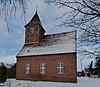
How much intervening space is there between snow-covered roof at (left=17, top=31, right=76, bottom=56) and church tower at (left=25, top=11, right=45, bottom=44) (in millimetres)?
854

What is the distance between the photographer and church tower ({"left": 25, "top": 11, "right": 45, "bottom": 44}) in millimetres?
33750

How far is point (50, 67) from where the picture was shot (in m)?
29.3

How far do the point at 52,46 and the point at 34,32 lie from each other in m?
5.07

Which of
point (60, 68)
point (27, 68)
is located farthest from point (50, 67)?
point (27, 68)

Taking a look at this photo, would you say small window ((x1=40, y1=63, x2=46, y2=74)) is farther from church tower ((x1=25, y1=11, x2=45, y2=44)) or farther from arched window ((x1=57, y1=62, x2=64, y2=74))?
church tower ((x1=25, y1=11, x2=45, y2=44))

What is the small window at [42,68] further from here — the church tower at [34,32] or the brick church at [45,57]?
the church tower at [34,32]

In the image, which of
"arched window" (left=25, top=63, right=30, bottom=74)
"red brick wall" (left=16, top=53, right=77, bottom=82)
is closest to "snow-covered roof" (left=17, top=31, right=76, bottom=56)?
"red brick wall" (left=16, top=53, right=77, bottom=82)

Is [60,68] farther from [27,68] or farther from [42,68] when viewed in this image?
[27,68]

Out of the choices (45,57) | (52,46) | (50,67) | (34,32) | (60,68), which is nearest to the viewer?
(60,68)

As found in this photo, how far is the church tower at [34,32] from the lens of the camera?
33.8m

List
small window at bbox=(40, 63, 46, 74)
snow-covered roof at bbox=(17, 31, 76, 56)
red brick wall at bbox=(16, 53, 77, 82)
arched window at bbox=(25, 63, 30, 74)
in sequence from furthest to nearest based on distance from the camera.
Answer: arched window at bbox=(25, 63, 30, 74), small window at bbox=(40, 63, 46, 74), snow-covered roof at bbox=(17, 31, 76, 56), red brick wall at bbox=(16, 53, 77, 82)

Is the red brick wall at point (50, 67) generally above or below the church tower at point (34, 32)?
below

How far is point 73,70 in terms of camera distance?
27.6 meters

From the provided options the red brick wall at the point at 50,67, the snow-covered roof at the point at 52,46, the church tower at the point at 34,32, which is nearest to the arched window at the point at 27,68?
the red brick wall at the point at 50,67
